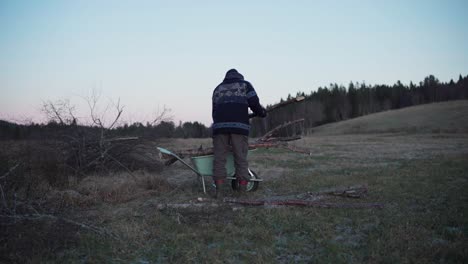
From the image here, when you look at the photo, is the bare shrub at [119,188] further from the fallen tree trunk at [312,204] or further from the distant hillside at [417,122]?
the distant hillside at [417,122]

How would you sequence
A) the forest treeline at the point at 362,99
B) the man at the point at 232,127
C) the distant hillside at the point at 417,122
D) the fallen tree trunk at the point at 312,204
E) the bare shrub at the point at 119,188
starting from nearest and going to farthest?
the fallen tree trunk at the point at 312,204
the bare shrub at the point at 119,188
the man at the point at 232,127
the distant hillside at the point at 417,122
the forest treeline at the point at 362,99

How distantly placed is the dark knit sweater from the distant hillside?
118ft

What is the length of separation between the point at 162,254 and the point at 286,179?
3.97 m

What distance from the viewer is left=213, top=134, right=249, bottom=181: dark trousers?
15.8 feet

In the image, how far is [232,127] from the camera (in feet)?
15.6

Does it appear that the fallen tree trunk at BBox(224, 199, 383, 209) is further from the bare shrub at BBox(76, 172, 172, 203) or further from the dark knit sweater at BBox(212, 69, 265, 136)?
the bare shrub at BBox(76, 172, 172, 203)

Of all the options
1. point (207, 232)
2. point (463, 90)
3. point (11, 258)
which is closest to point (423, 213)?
point (207, 232)

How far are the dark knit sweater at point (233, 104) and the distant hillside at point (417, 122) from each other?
36026 millimetres

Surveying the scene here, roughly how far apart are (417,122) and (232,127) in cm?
4564

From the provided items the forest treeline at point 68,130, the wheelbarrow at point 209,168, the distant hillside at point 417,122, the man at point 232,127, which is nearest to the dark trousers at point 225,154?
the man at point 232,127

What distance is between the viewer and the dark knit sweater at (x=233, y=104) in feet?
15.7

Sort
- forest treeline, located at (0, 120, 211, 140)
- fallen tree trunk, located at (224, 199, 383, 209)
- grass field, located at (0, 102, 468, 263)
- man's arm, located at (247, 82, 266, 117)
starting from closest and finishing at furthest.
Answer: grass field, located at (0, 102, 468, 263) → fallen tree trunk, located at (224, 199, 383, 209) → man's arm, located at (247, 82, 266, 117) → forest treeline, located at (0, 120, 211, 140)

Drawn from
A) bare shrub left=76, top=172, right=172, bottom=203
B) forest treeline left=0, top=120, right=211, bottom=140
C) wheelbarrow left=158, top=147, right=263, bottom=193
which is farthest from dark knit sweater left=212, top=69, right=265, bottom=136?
forest treeline left=0, top=120, right=211, bottom=140

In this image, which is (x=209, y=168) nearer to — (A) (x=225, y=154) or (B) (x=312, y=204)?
(A) (x=225, y=154)
